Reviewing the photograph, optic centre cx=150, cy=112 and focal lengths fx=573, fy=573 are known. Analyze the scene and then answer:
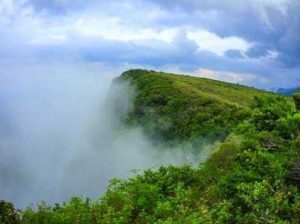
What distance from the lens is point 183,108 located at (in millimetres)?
113000

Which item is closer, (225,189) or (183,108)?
(225,189)

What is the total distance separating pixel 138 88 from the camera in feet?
492

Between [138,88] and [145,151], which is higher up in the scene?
[138,88]

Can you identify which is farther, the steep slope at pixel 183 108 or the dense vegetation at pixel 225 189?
the steep slope at pixel 183 108

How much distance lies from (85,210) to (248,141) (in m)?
13.4

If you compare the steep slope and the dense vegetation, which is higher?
the steep slope

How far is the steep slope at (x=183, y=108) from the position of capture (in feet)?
287

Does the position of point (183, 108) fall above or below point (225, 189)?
above

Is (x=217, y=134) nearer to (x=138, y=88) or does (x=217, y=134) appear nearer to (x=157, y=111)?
(x=157, y=111)

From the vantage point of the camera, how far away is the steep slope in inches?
3442

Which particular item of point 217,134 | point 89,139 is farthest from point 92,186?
point 217,134

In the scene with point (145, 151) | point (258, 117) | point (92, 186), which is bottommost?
point (92, 186)

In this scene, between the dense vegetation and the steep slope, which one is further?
the steep slope

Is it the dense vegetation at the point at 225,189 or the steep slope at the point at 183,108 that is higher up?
the steep slope at the point at 183,108
